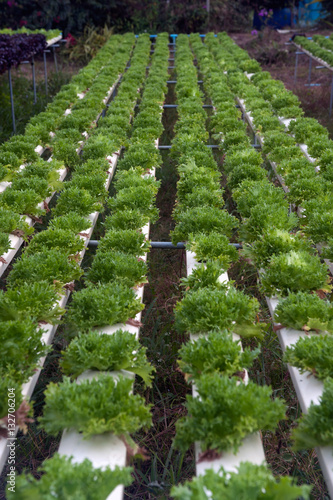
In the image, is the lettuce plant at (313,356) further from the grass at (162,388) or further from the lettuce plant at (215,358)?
the grass at (162,388)

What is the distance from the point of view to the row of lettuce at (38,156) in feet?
14.3

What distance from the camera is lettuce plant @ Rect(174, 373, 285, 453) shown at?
7.28 ft

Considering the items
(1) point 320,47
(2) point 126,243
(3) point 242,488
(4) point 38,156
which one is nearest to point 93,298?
(2) point 126,243

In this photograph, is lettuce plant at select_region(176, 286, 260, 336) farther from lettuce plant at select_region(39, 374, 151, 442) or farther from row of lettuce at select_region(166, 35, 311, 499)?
lettuce plant at select_region(39, 374, 151, 442)

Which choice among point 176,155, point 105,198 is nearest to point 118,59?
point 176,155

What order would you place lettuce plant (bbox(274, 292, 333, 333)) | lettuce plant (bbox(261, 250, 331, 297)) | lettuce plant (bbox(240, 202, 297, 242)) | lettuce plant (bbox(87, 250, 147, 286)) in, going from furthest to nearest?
1. lettuce plant (bbox(240, 202, 297, 242))
2. lettuce plant (bbox(87, 250, 147, 286))
3. lettuce plant (bbox(261, 250, 331, 297))
4. lettuce plant (bbox(274, 292, 333, 333))

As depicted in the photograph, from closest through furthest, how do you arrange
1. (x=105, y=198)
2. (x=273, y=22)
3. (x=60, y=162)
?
1. (x=105, y=198)
2. (x=60, y=162)
3. (x=273, y=22)

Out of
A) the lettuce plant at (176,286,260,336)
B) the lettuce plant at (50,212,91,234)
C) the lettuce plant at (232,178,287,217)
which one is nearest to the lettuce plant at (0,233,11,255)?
the lettuce plant at (50,212,91,234)

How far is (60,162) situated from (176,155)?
56.5 inches

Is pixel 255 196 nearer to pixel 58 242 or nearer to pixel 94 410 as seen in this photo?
pixel 58 242

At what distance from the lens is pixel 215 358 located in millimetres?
2625

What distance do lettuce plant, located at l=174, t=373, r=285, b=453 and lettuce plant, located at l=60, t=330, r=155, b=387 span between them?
0.46 metres

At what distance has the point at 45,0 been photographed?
1883cm

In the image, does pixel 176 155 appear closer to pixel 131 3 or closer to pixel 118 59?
pixel 118 59
